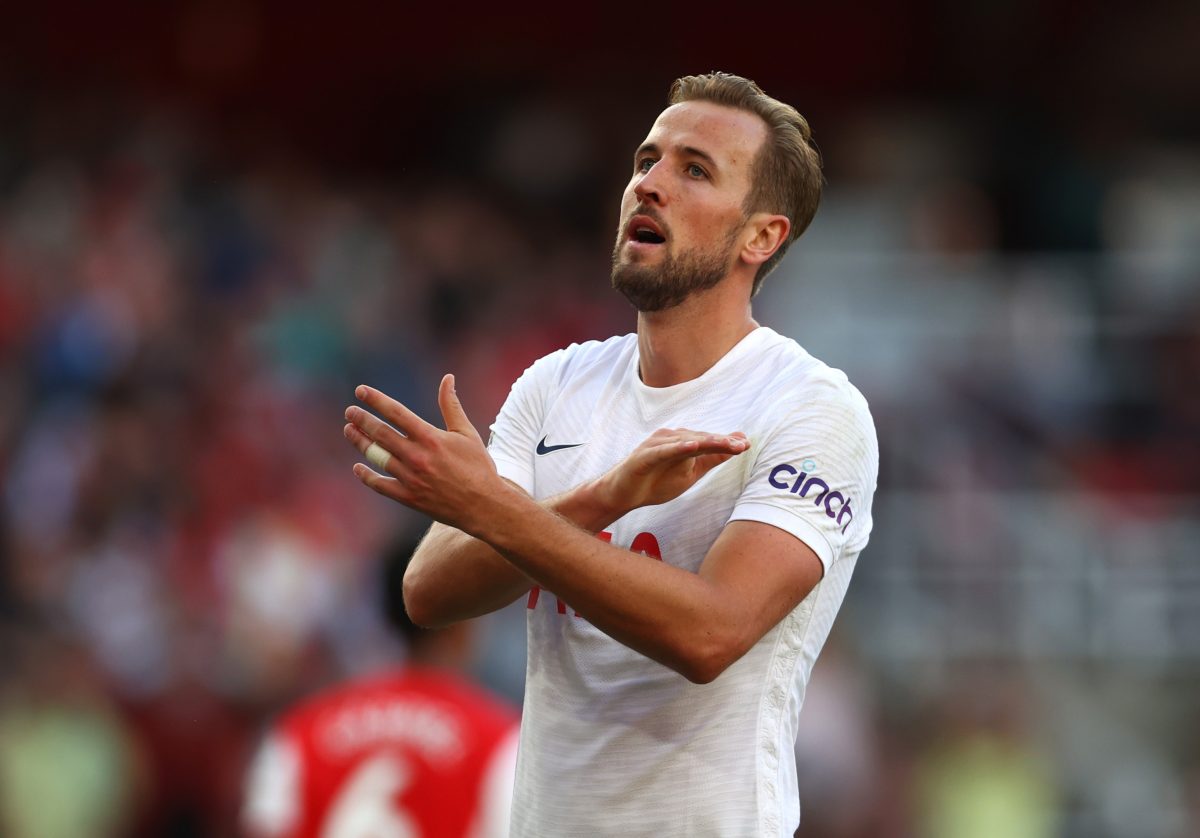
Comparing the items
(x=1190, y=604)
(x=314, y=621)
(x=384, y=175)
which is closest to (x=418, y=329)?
(x=314, y=621)

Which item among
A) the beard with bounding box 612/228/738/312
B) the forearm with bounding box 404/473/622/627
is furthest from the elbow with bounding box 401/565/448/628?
the beard with bounding box 612/228/738/312

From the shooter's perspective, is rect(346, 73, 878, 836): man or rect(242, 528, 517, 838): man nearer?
rect(346, 73, 878, 836): man

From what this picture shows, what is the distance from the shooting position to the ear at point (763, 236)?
401 cm

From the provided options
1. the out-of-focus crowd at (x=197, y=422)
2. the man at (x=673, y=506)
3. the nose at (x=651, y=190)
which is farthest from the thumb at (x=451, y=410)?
the out-of-focus crowd at (x=197, y=422)

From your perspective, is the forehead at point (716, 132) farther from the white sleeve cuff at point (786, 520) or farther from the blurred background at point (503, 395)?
the blurred background at point (503, 395)

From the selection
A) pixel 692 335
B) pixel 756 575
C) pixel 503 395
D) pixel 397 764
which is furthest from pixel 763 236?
pixel 503 395

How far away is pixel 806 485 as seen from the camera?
11.7 feet

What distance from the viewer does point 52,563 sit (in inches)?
403

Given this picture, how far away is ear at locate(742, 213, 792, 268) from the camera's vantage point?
4.01 meters

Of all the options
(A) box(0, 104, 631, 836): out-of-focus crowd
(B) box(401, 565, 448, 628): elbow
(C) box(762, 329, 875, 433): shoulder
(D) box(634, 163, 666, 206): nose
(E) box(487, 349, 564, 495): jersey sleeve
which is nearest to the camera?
(C) box(762, 329, 875, 433): shoulder

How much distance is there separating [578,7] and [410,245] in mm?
3903

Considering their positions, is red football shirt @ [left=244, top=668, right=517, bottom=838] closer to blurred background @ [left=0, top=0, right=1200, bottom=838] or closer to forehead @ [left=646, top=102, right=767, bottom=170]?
forehead @ [left=646, top=102, right=767, bottom=170]

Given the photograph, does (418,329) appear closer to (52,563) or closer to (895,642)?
(52,563)

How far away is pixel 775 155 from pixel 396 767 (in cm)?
211
